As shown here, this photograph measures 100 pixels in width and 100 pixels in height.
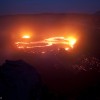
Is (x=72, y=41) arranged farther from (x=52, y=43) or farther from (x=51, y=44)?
(x=51, y=44)

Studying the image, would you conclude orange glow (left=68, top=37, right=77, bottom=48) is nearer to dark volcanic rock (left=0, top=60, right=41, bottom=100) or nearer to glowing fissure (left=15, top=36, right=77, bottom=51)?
glowing fissure (left=15, top=36, right=77, bottom=51)

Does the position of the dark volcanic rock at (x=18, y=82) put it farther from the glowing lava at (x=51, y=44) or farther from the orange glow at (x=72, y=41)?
the orange glow at (x=72, y=41)

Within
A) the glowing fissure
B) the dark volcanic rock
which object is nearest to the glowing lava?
the glowing fissure

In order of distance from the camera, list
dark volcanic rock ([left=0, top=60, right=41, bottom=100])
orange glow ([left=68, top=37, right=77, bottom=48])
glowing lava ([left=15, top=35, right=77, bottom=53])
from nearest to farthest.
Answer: dark volcanic rock ([left=0, top=60, right=41, bottom=100]) < glowing lava ([left=15, top=35, right=77, bottom=53]) < orange glow ([left=68, top=37, right=77, bottom=48])

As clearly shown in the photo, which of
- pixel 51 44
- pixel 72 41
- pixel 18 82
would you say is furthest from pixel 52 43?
pixel 18 82

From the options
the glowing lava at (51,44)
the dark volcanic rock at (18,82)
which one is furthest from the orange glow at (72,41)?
the dark volcanic rock at (18,82)

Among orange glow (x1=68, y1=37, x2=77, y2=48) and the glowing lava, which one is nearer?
the glowing lava

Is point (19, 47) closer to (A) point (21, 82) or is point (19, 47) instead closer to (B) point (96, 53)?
(B) point (96, 53)

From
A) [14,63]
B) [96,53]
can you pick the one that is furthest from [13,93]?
[96,53]

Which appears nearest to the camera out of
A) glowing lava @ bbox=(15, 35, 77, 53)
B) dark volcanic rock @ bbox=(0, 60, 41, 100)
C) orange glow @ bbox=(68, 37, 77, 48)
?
dark volcanic rock @ bbox=(0, 60, 41, 100)
